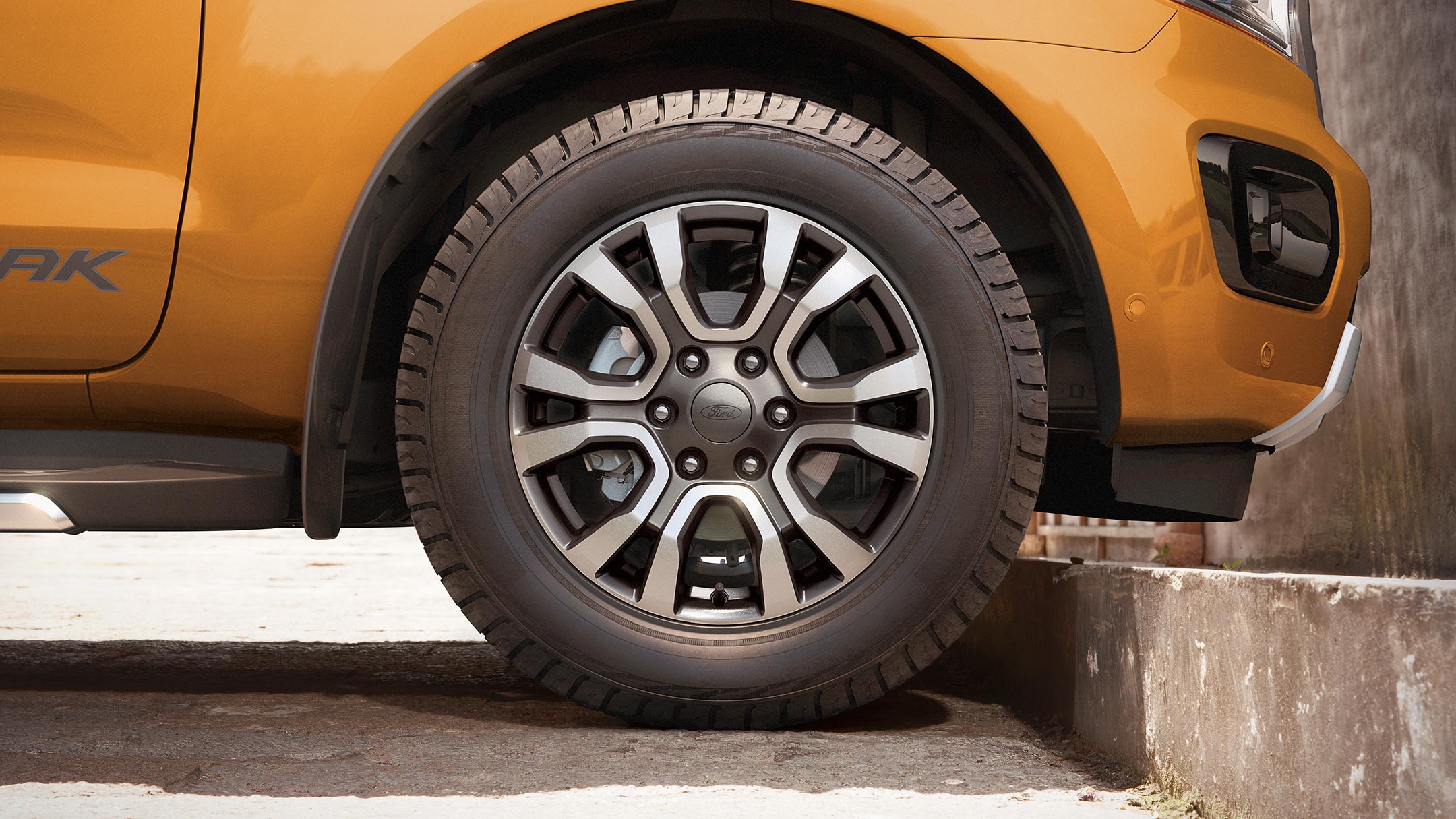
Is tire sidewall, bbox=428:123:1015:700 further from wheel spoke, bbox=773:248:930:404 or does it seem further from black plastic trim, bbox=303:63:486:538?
black plastic trim, bbox=303:63:486:538

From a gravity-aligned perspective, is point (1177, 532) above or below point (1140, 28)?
below

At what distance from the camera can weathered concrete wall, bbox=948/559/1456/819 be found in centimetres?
102

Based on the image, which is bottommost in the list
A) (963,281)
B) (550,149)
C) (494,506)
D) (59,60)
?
(494,506)

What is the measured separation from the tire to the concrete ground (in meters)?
0.12

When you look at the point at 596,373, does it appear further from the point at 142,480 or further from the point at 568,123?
the point at 142,480

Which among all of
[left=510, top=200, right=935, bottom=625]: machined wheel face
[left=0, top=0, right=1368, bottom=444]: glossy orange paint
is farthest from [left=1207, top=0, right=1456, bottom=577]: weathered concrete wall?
[left=510, top=200, right=935, bottom=625]: machined wheel face

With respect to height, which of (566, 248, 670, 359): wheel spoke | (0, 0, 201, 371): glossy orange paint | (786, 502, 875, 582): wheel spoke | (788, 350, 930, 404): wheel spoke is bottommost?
(786, 502, 875, 582): wheel spoke

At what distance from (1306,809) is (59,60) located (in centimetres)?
205

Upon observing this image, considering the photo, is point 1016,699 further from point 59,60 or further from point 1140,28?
point 59,60

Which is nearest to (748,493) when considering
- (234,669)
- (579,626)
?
(579,626)

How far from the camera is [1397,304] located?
125 inches

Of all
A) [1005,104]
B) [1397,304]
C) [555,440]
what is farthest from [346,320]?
[1397,304]

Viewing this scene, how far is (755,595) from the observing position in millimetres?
1735

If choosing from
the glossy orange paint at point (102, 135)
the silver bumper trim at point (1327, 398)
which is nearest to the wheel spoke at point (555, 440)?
the glossy orange paint at point (102, 135)
